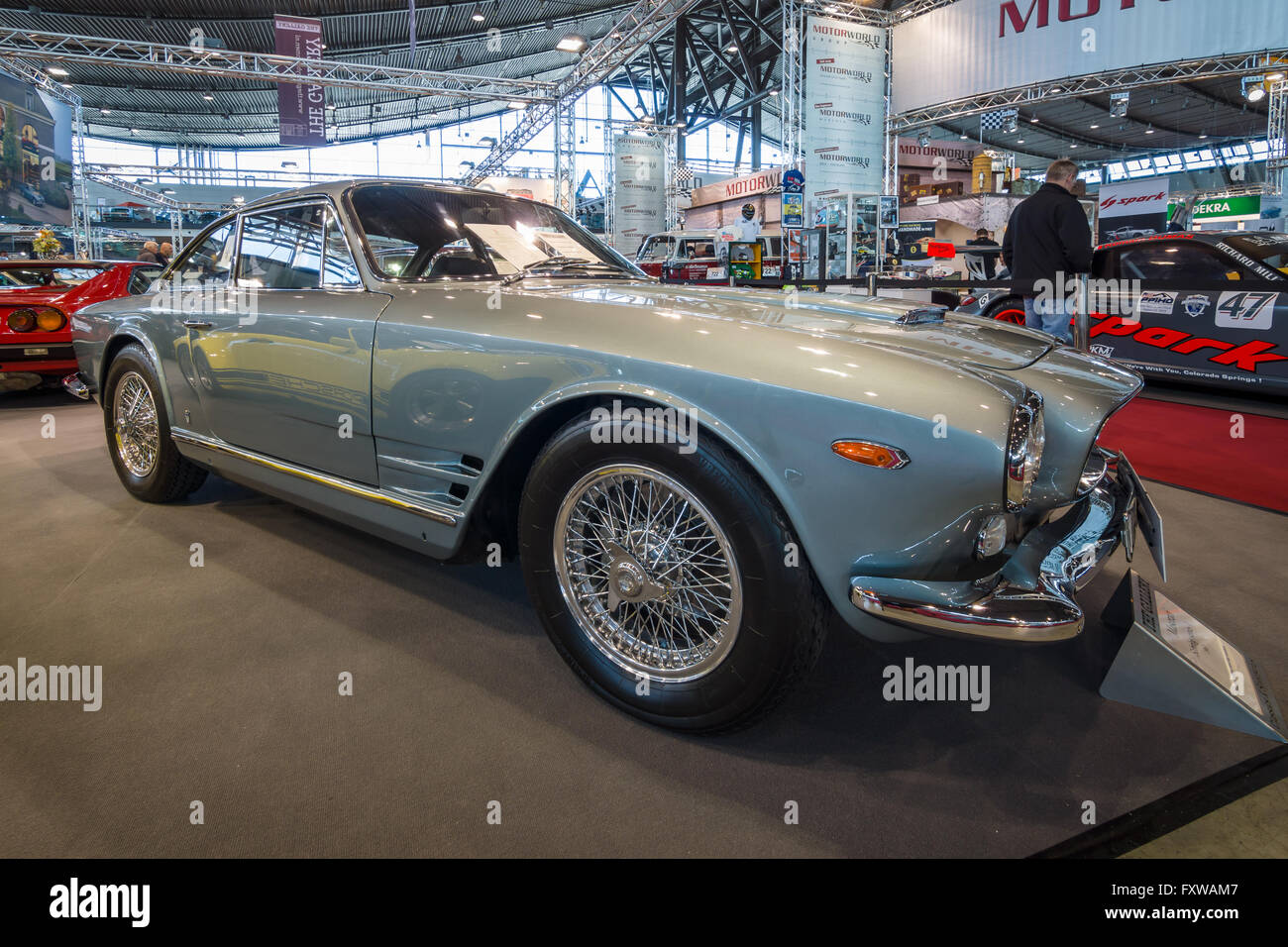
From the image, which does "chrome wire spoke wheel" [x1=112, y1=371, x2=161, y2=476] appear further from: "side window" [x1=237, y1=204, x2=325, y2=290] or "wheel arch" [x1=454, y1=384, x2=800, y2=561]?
"wheel arch" [x1=454, y1=384, x2=800, y2=561]

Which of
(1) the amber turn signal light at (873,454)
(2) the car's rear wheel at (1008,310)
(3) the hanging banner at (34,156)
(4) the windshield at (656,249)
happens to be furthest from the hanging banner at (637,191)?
(1) the amber turn signal light at (873,454)

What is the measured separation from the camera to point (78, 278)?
7.33 meters

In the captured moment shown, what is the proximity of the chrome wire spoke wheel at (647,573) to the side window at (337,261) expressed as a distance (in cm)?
119

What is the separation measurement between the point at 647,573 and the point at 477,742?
1.86 ft

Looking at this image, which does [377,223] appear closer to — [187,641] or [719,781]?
[187,641]

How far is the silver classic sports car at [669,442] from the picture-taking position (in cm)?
150

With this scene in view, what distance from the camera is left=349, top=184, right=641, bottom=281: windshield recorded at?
2.55m

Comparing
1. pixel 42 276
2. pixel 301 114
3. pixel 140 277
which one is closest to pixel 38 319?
pixel 140 277

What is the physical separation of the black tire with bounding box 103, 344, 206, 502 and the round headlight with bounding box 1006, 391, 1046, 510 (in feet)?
10.9

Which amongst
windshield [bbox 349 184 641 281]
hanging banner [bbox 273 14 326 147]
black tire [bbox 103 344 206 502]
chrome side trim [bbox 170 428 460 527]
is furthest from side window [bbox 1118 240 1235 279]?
hanging banner [bbox 273 14 326 147]

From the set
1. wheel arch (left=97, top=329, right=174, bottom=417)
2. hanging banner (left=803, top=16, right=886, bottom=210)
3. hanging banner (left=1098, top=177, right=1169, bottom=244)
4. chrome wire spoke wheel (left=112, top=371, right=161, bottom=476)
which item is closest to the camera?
wheel arch (left=97, top=329, right=174, bottom=417)

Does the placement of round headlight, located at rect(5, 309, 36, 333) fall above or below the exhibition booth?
above

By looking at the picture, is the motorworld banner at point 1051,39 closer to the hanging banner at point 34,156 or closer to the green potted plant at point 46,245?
the hanging banner at point 34,156

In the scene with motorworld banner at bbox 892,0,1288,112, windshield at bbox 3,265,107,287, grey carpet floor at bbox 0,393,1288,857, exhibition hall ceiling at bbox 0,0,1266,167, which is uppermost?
exhibition hall ceiling at bbox 0,0,1266,167
